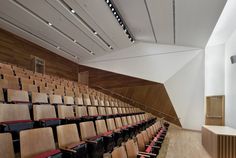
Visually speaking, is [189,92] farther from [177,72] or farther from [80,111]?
[80,111]

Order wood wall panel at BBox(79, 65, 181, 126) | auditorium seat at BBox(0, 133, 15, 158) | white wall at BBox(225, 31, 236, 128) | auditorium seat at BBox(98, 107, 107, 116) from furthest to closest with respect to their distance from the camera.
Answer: wood wall panel at BBox(79, 65, 181, 126) → white wall at BBox(225, 31, 236, 128) → auditorium seat at BBox(98, 107, 107, 116) → auditorium seat at BBox(0, 133, 15, 158)

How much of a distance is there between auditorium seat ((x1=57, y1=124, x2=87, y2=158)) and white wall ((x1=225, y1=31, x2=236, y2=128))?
1377mm

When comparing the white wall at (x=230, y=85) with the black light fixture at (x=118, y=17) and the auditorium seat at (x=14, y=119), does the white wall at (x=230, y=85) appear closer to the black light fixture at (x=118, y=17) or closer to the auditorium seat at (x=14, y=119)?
the black light fixture at (x=118, y=17)

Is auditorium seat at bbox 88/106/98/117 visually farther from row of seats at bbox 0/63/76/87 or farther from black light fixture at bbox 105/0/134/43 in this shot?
black light fixture at bbox 105/0/134/43

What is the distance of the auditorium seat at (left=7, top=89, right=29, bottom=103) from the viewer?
630mm

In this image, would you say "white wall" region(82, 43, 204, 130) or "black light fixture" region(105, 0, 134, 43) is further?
"white wall" region(82, 43, 204, 130)

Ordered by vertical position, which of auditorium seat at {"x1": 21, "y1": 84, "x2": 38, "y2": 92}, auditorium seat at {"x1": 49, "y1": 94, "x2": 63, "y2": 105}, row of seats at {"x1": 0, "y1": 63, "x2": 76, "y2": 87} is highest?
row of seats at {"x1": 0, "y1": 63, "x2": 76, "y2": 87}

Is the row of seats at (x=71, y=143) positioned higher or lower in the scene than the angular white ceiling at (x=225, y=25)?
lower

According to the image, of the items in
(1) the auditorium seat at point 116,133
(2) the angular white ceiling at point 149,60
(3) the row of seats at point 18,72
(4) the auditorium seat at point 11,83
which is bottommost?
(1) the auditorium seat at point 116,133

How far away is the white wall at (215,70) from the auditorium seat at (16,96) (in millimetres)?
1693

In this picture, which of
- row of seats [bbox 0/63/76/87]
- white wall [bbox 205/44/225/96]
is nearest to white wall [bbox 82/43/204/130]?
white wall [bbox 205/44/225/96]

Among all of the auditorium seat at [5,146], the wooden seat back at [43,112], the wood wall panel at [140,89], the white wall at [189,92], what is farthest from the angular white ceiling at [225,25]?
the auditorium seat at [5,146]

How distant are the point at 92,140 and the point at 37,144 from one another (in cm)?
16

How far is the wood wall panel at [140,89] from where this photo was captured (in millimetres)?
2062
